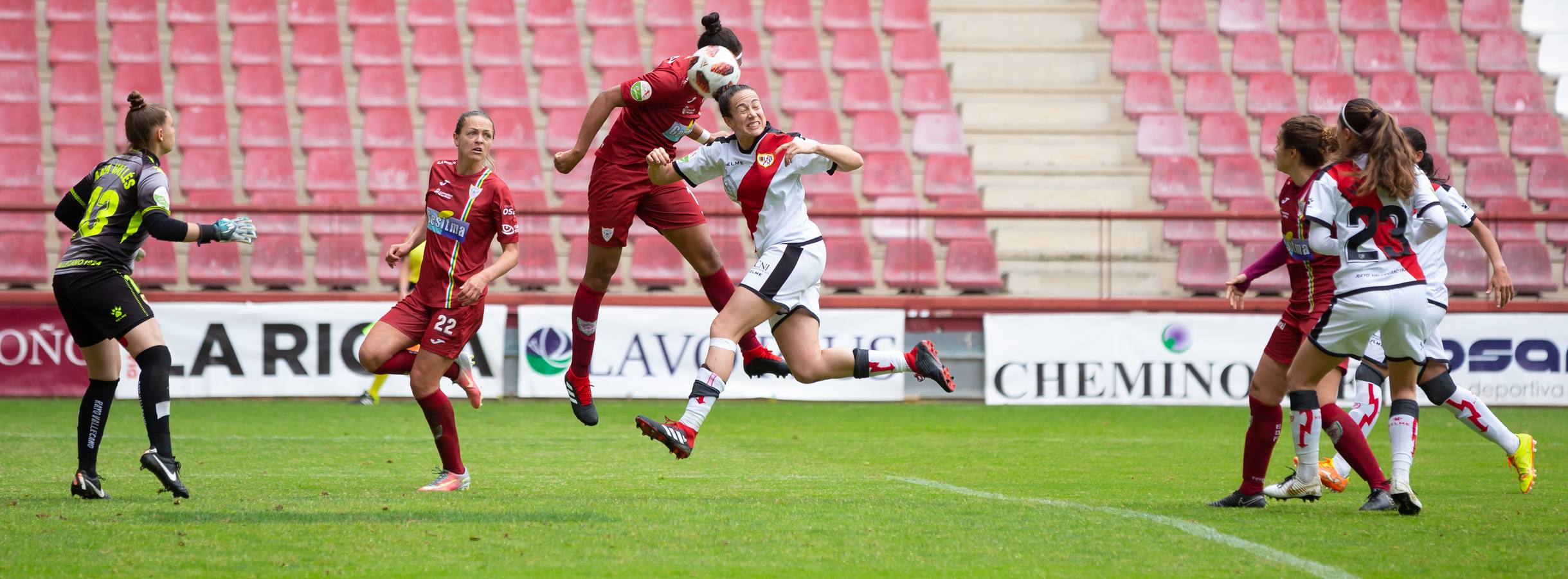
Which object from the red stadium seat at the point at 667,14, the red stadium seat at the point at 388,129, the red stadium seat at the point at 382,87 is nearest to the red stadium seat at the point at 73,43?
the red stadium seat at the point at 382,87

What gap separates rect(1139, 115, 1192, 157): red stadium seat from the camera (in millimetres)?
15352

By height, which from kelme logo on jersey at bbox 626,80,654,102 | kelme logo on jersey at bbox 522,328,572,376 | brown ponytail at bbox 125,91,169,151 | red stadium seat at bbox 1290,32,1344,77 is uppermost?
red stadium seat at bbox 1290,32,1344,77

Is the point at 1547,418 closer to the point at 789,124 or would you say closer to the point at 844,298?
the point at 844,298

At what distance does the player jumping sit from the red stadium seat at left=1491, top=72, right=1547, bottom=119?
12491mm

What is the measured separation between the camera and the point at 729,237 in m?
12.3

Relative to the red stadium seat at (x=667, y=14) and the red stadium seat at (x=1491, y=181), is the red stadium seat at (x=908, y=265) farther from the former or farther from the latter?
the red stadium seat at (x=1491, y=181)

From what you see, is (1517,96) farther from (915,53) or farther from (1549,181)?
(915,53)

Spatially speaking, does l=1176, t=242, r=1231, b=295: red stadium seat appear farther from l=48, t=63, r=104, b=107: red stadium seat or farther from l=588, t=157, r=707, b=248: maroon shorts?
l=48, t=63, r=104, b=107: red stadium seat

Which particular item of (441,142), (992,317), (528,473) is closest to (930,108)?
(992,317)

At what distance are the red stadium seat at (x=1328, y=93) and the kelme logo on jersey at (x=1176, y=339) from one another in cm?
492

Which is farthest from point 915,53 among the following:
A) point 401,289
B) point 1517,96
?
point 401,289

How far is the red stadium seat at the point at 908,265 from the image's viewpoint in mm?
12562

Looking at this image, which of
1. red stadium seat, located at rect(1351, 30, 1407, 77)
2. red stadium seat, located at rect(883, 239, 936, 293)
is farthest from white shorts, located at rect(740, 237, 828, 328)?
red stadium seat, located at rect(1351, 30, 1407, 77)

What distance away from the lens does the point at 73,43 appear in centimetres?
1550
